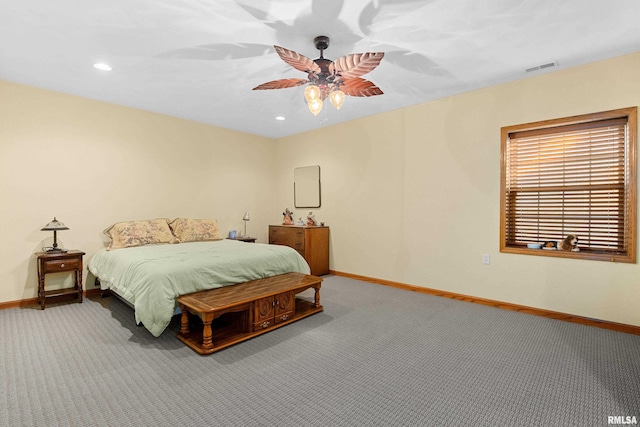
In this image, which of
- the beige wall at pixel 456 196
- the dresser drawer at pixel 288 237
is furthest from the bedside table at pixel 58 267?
the beige wall at pixel 456 196

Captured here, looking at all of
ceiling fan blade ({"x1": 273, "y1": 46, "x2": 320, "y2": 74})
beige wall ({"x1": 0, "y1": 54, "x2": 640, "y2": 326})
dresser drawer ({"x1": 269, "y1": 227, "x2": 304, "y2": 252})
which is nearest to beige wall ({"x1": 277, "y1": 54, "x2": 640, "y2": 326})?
beige wall ({"x1": 0, "y1": 54, "x2": 640, "y2": 326})

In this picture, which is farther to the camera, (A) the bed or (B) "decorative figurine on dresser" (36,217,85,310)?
(B) "decorative figurine on dresser" (36,217,85,310)

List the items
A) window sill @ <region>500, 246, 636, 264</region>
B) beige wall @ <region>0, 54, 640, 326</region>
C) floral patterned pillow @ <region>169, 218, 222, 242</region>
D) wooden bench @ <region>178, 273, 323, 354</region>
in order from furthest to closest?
floral patterned pillow @ <region>169, 218, 222, 242</region>, beige wall @ <region>0, 54, 640, 326</region>, window sill @ <region>500, 246, 636, 264</region>, wooden bench @ <region>178, 273, 323, 354</region>

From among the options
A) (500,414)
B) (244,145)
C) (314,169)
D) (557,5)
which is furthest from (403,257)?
(244,145)

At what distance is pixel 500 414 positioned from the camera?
1.74 metres

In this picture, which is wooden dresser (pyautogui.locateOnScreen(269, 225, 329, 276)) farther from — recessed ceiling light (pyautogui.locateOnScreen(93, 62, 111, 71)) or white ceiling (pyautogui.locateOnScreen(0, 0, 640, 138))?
recessed ceiling light (pyautogui.locateOnScreen(93, 62, 111, 71))

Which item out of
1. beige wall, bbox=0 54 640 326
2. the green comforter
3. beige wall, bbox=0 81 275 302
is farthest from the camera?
beige wall, bbox=0 81 275 302

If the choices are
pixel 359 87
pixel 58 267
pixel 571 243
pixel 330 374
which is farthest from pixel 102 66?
pixel 571 243

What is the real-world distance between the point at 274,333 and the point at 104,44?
9.91 ft

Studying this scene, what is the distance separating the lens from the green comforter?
260 centimetres

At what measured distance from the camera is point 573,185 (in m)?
3.28

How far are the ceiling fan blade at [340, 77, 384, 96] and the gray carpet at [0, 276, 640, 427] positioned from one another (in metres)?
2.28

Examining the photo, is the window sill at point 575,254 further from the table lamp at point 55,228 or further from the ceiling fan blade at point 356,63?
the table lamp at point 55,228

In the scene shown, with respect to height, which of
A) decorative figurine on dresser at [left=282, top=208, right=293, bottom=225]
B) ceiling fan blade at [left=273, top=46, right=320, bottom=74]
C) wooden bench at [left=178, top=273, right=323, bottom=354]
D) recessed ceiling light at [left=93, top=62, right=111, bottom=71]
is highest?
recessed ceiling light at [left=93, top=62, right=111, bottom=71]
